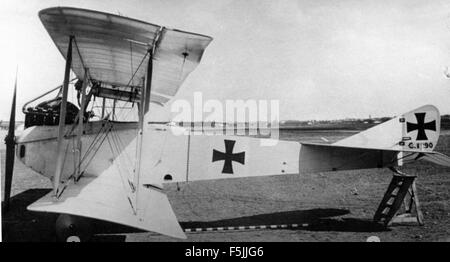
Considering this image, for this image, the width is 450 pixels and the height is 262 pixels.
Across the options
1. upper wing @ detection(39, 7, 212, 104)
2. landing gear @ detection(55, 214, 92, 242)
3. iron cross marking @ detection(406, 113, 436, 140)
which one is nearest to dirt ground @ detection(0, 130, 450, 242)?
landing gear @ detection(55, 214, 92, 242)

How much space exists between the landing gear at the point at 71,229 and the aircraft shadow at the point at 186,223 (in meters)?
0.47

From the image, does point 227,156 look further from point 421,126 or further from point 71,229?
point 421,126

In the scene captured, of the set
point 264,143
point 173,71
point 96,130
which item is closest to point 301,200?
point 264,143

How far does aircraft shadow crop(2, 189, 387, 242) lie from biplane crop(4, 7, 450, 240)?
75 centimetres

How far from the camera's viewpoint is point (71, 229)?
12.6ft

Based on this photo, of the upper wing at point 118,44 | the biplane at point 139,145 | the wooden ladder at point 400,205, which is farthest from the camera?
the wooden ladder at point 400,205

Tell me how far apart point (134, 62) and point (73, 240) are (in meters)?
2.48

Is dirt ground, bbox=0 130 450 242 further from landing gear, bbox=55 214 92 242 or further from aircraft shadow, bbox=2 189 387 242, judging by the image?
landing gear, bbox=55 214 92 242

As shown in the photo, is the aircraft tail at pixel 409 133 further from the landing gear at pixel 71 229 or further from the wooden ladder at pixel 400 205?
the landing gear at pixel 71 229

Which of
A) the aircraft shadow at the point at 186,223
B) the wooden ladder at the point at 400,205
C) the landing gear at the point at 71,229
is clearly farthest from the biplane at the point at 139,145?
the aircraft shadow at the point at 186,223

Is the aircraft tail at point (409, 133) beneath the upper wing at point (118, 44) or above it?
beneath

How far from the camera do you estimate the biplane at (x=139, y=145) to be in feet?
13.2

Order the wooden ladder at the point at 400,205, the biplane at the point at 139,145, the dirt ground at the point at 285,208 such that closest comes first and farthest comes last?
the biplane at the point at 139,145 → the dirt ground at the point at 285,208 → the wooden ladder at the point at 400,205

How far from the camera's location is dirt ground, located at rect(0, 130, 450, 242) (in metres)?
4.58
